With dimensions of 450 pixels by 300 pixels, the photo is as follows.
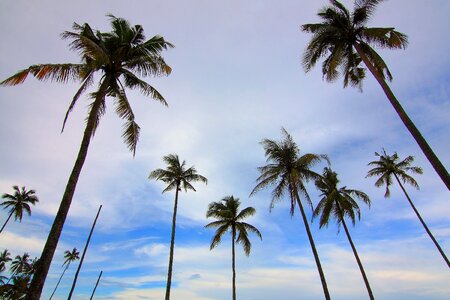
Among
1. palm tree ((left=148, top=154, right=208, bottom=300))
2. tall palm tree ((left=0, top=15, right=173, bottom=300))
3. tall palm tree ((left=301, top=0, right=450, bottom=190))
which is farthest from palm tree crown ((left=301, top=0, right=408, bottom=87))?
palm tree ((left=148, top=154, right=208, bottom=300))

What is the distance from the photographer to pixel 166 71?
12.2 m

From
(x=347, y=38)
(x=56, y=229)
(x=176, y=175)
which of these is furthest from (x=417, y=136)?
→ (x=176, y=175)

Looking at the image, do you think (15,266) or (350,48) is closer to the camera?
(350,48)

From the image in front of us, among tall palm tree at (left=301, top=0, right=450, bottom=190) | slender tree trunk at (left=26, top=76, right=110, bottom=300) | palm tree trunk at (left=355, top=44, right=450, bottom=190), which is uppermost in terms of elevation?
tall palm tree at (left=301, top=0, right=450, bottom=190)

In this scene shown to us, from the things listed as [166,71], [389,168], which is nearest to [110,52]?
[166,71]

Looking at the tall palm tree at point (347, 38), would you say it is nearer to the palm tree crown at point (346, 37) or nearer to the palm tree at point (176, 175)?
the palm tree crown at point (346, 37)

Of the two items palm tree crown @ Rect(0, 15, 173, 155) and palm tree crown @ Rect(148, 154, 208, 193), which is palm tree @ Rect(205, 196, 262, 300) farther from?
palm tree crown @ Rect(0, 15, 173, 155)

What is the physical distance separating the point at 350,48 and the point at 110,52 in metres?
12.6

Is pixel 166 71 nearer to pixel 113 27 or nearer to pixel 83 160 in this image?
pixel 113 27

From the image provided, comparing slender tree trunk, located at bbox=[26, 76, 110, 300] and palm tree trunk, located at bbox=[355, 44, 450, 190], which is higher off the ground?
palm tree trunk, located at bbox=[355, 44, 450, 190]

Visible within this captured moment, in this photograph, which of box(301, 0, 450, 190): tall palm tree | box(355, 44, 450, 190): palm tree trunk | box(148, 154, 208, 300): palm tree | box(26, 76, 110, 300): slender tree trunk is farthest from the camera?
box(148, 154, 208, 300): palm tree

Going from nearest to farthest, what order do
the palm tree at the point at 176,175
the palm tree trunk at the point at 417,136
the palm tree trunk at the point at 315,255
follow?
1. the palm tree trunk at the point at 417,136
2. the palm tree trunk at the point at 315,255
3. the palm tree at the point at 176,175

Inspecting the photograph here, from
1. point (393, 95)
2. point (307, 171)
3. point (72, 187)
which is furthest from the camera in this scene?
point (307, 171)

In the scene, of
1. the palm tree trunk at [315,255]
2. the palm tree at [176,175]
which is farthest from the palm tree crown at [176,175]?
the palm tree trunk at [315,255]
